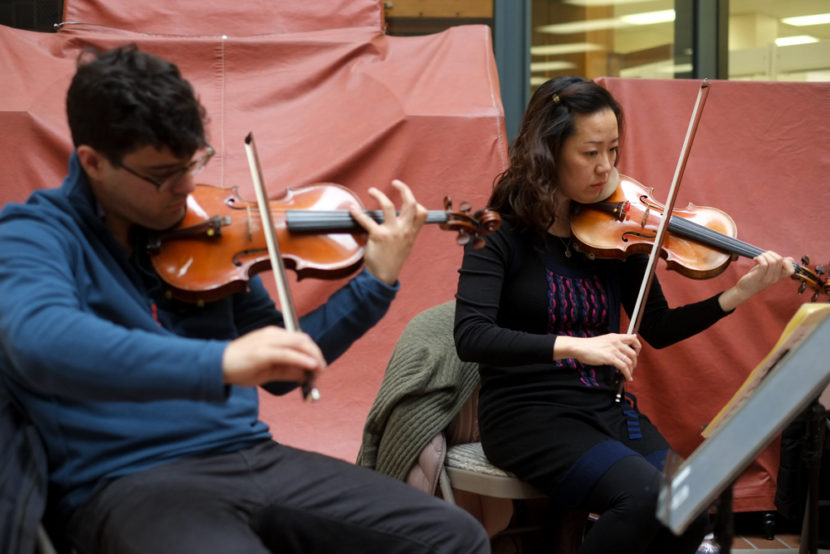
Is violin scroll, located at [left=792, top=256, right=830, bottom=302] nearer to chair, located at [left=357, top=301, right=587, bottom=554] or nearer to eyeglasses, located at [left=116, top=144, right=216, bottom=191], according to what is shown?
chair, located at [left=357, top=301, right=587, bottom=554]

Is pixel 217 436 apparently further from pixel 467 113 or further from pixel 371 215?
pixel 467 113

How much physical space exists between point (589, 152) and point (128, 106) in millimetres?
1102

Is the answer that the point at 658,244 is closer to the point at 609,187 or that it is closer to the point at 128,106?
the point at 609,187

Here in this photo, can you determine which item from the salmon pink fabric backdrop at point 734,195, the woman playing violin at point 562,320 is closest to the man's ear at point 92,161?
the woman playing violin at point 562,320

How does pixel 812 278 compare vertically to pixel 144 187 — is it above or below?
below

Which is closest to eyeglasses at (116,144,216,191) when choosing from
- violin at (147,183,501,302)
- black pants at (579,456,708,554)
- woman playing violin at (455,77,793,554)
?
violin at (147,183,501,302)

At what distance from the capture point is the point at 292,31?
3.04 metres

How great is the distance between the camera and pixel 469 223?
159 cm

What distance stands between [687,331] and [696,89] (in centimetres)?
104

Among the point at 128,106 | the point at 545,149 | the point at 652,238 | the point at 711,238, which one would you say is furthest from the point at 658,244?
the point at 128,106

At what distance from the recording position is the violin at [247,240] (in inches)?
55.5

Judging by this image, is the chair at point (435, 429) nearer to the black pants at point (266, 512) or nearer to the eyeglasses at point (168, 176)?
the black pants at point (266, 512)

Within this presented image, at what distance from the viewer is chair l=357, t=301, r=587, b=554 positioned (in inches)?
81.0

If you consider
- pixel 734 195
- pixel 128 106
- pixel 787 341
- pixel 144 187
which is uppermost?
pixel 128 106
